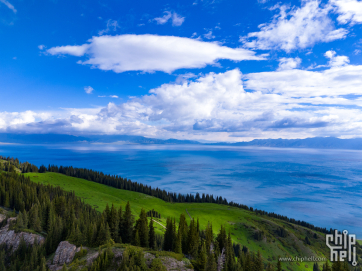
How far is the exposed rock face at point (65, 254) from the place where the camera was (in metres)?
46.9

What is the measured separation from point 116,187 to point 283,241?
12611 centimetres

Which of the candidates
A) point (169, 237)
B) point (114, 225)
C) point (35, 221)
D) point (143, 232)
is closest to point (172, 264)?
point (169, 237)

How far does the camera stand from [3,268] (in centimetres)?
5353

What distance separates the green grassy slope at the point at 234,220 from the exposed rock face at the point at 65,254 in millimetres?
42549

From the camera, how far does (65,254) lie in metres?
48.1

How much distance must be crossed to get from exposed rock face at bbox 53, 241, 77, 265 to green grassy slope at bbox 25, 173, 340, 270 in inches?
1675

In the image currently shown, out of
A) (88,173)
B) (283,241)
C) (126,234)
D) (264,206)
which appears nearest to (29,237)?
(126,234)

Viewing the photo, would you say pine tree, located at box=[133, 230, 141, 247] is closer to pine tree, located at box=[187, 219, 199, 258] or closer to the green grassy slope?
pine tree, located at box=[187, 219, 199, 258]

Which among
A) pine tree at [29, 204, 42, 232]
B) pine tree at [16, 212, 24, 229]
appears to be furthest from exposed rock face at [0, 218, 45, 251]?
pine tree at [29, 204, 42, 232]

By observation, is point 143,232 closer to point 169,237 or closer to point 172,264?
point 169,237

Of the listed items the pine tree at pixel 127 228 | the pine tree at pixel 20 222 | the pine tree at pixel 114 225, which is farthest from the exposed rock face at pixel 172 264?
the pine tree at pixel 20 222

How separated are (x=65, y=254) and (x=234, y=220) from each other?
313 feet

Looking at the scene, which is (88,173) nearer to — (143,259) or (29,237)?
(29,237)

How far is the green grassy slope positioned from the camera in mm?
96625
